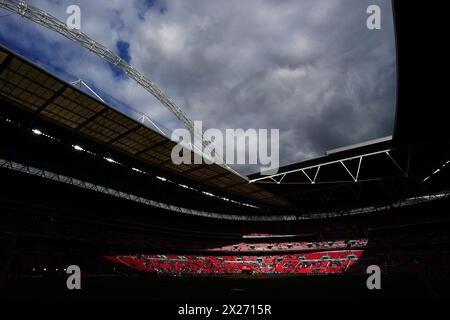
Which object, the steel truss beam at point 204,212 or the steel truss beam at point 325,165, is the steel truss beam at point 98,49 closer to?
the steel truss beam at point 325,165

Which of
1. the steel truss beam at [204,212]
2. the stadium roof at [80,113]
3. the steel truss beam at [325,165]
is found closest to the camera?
the stadium roof at [80,113]

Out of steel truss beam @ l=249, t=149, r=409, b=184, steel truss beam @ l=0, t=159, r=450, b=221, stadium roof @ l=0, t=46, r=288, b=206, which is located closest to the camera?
stadium roof @ l=0, t=46, r=288, b=206

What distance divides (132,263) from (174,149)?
2438 centimetres

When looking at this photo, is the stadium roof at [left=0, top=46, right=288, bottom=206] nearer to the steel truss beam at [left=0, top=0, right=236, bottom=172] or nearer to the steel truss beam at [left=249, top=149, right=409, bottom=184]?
the steel truss beam at [left=0, top=0, right=236, bottom=172]

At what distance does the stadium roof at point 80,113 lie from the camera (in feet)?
66.8

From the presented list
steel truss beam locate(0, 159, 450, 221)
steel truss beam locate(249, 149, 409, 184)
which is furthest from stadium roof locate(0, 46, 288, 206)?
steel truss beam locate(0, 159, 450, 221)

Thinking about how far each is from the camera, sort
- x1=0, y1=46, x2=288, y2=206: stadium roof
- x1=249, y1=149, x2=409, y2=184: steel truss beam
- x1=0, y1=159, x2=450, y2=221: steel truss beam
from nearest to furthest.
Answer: x1=0, y1=46, x2=288, y2=206: stadium roof
x1=249, y1=149, x2=409, y2=184: steel truss beam
x1=0, y1=159, x2=450, y2=221: steel truss beam

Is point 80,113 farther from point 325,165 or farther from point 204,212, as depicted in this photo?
point 204,212

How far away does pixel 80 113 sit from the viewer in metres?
25.1

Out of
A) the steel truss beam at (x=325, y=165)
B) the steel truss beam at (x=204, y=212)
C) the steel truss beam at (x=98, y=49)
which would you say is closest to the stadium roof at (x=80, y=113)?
the steel truss beam at (x=98, y=49)

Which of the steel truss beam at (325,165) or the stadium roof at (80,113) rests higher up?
the stadium roof at (80,113)

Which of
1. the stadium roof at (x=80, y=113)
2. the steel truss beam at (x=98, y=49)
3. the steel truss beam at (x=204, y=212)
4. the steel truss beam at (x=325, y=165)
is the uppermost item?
the steel truss beam at (x=98, y=49)

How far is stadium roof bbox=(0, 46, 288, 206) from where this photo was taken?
20.4 metres

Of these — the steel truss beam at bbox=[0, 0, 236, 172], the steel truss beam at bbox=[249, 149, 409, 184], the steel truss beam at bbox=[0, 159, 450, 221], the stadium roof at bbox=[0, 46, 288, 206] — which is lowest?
the steel truss beam at bbox=[0, 159, 450, 221]
